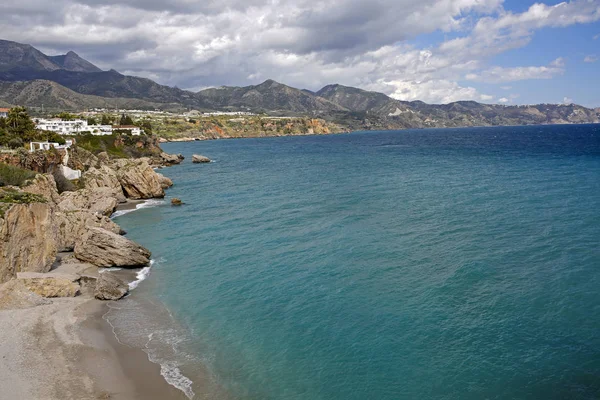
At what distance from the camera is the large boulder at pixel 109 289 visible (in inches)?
1243

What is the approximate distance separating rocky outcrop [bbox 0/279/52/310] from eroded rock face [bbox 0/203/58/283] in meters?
2.99

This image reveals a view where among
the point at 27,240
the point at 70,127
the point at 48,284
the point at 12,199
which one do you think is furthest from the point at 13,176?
the point at 70,127

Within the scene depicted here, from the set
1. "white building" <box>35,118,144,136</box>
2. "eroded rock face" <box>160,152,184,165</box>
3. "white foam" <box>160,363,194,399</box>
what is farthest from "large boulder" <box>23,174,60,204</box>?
"white building" <box>35,118,144,136</box>

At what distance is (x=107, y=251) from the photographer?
38344 mm

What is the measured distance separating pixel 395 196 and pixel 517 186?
19442 mm

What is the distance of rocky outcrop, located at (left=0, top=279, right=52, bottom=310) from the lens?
93.9 feet

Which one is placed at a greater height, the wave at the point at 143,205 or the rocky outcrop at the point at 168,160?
the rocky outcrop at the point at 168,160

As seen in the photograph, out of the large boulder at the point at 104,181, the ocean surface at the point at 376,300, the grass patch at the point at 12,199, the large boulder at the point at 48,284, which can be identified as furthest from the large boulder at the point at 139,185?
the large boulder at the point at 48,284

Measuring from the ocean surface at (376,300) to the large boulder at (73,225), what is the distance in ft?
13.2

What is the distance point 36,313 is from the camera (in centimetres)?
2805

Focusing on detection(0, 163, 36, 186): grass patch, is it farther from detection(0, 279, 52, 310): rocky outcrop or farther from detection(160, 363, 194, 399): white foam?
detection(160, 363, 194, 399): white foam

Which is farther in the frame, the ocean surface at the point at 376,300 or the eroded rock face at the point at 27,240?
the eroded rock face at the point at 27,240

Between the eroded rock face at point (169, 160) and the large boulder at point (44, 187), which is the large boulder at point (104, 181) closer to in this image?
the large boulder at point (44, 187)

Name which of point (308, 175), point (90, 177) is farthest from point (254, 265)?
point (308, 175)
